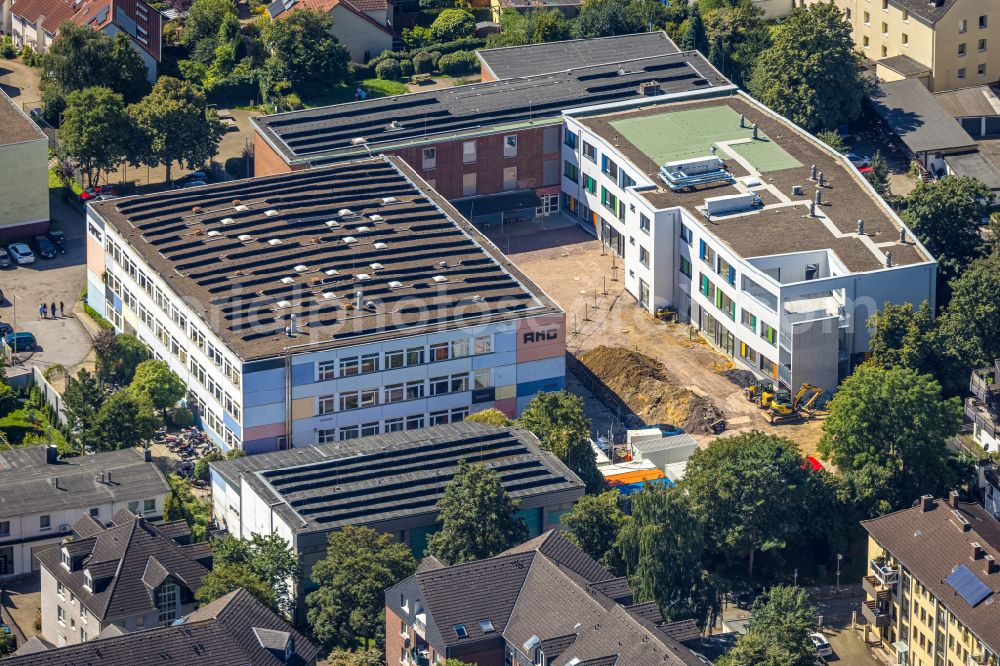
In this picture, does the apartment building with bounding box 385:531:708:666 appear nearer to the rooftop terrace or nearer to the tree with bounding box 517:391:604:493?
the tree with bounding box 517:391:604:493

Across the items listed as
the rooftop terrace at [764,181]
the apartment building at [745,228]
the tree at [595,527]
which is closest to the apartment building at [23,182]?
the apartment building at [745,228]

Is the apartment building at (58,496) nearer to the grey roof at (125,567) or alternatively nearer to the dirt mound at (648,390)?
the grey roof at (125,567)

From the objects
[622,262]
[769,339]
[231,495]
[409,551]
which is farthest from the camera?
[622,262]

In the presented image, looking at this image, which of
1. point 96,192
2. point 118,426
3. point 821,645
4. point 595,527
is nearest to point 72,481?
point 118,426

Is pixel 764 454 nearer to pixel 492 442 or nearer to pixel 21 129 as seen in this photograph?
pixel 492 442

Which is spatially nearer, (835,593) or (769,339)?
(835,593)

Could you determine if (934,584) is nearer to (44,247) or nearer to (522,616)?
(522,616)

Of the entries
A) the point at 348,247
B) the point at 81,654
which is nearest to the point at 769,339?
the point at 348,247
